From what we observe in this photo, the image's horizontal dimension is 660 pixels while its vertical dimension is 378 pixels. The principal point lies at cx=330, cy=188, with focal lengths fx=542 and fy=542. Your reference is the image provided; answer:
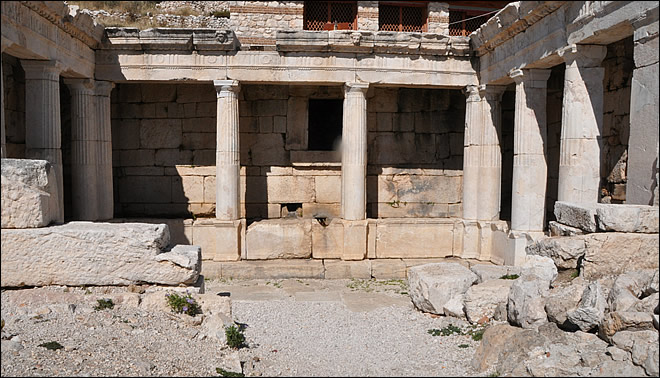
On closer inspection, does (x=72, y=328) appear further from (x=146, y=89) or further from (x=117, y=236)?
(x=146, y=89)

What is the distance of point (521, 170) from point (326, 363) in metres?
5.61

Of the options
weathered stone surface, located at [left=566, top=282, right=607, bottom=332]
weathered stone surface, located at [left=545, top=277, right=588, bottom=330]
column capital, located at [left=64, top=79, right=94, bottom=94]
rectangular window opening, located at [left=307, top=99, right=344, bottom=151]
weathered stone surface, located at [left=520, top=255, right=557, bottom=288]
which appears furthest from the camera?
rectangular window opening, located at [left=307, top=99, right=344, bottom=151]

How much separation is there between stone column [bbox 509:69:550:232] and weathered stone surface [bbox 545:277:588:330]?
157 inches

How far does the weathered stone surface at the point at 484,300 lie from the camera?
6.84 metres

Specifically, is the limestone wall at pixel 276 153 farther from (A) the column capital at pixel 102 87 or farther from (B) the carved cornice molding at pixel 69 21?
(B) the carved cornice molding at pixel 69 21

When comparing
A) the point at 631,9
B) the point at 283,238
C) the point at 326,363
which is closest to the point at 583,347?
the point at 326,363

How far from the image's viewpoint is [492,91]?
35.9 feet

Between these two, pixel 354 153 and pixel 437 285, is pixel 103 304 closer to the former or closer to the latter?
pixel 437 285

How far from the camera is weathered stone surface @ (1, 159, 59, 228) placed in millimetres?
5684

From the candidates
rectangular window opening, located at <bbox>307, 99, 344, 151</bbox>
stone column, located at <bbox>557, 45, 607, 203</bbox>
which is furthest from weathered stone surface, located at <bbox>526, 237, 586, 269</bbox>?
rectangular window opening, located at <bbox>307, 99, 344, 151</bbox>

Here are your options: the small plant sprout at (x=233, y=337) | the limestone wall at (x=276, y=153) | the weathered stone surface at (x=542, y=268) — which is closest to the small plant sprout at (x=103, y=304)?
the small plant sprout at (x=233, y=337)

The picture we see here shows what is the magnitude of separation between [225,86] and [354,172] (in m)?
3.07

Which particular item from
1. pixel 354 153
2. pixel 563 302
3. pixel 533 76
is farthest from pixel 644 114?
pixel 354 153

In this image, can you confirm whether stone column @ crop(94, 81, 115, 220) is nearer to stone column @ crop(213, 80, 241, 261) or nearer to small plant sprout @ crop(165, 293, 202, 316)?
stone column @ crop(213, 80, 241, 261)
